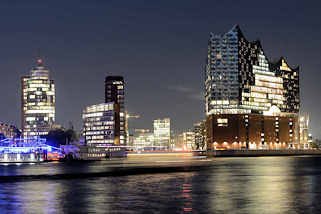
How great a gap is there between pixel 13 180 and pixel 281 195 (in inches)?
1168

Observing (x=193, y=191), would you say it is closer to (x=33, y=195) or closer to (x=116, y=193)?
(x=116, y=193)

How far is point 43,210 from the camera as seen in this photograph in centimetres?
2984

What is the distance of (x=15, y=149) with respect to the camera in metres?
192

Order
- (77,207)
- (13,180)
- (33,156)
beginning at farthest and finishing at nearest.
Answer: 1. (33,156)
2. (13,180)
3. (77,207)

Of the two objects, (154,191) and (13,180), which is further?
(13,180)

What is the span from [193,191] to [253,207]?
1160 centimetres

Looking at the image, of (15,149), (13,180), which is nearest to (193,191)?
(13,180)

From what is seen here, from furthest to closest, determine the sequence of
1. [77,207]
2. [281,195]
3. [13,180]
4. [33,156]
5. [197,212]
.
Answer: [33,156] → [13,180] → [281,195] → [77,207] → [197,212]

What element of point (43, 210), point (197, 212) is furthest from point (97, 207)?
point (197, 212)

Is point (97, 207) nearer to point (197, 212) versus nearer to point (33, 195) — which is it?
point (197, 212)

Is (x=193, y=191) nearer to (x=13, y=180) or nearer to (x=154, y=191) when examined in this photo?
(x=154, y=191)

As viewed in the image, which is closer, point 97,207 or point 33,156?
point 97,207

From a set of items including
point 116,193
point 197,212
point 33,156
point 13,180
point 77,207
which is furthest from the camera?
point 33,156

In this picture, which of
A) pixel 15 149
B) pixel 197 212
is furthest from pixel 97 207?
pixel 15 149
